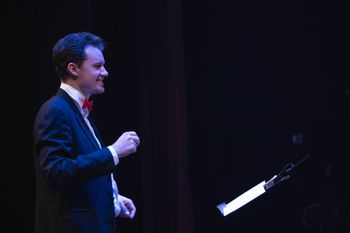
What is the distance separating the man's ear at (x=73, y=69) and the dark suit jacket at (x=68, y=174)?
11 cm

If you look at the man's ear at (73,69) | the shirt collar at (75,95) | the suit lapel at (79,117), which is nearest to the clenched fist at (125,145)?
the suit lapel at (79,117)

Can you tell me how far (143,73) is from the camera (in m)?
3.57

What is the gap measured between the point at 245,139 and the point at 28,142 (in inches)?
68.1

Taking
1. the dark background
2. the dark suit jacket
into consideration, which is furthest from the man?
the dark background

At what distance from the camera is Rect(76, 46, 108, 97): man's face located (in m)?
2.15

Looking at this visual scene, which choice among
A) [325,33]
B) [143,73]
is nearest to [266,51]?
[325,33]

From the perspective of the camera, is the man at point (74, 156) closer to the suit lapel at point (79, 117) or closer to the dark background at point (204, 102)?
the suit lapel at point (79, 117)

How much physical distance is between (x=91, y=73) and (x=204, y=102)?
1857 mm

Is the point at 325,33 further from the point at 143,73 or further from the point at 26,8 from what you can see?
the point at 26,8

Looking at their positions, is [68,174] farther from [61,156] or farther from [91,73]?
[91,73]

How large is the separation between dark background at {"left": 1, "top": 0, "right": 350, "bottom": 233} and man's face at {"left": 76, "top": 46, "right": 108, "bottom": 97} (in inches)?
43.9

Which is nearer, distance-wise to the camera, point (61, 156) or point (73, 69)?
point (61, 156)

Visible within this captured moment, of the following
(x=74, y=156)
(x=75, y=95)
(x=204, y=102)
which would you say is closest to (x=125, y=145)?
(x=74, y=156)

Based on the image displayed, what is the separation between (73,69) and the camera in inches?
84.2
